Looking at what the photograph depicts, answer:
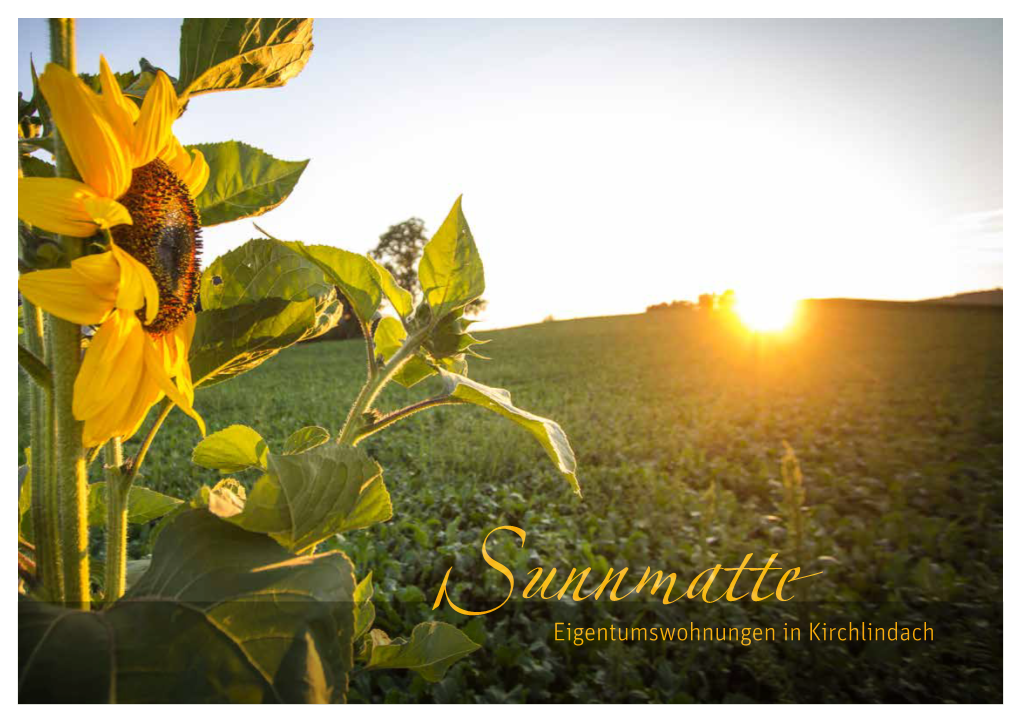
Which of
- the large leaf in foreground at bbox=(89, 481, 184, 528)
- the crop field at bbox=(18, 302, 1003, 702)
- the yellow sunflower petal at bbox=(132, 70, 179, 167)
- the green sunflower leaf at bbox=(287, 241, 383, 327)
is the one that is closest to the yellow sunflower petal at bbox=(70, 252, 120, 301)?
the yellow sunflower petal at bbox=(132, 70, 179, 167)

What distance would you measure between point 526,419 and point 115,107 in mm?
392

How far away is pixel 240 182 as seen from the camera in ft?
1.95

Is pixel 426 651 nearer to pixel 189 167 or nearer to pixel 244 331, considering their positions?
pixel 244 331

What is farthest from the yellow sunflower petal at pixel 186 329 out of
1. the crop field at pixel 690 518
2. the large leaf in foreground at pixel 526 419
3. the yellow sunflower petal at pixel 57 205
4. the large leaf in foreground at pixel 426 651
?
the crop field at pixel 690 518

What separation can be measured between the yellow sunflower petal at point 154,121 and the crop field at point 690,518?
1.78 metres

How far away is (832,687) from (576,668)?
0.83 metres

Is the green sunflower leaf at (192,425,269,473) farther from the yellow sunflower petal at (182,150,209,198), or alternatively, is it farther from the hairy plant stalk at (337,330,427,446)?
the yellow sunflower petal at (182,150,209,198)

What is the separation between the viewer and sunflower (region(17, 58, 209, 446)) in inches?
15.9

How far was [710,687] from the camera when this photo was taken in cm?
208

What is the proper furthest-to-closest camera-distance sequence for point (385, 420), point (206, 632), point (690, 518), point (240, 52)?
1. point (690, 518)
2. point (385, 420)
3. point (240, 52)
4. point (206, 632)

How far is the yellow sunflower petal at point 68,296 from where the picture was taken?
39 cm

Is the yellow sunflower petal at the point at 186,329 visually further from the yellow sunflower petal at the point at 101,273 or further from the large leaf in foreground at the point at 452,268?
the large leaf in foreground at the point at 452,268

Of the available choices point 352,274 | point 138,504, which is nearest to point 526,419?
point 352,274
